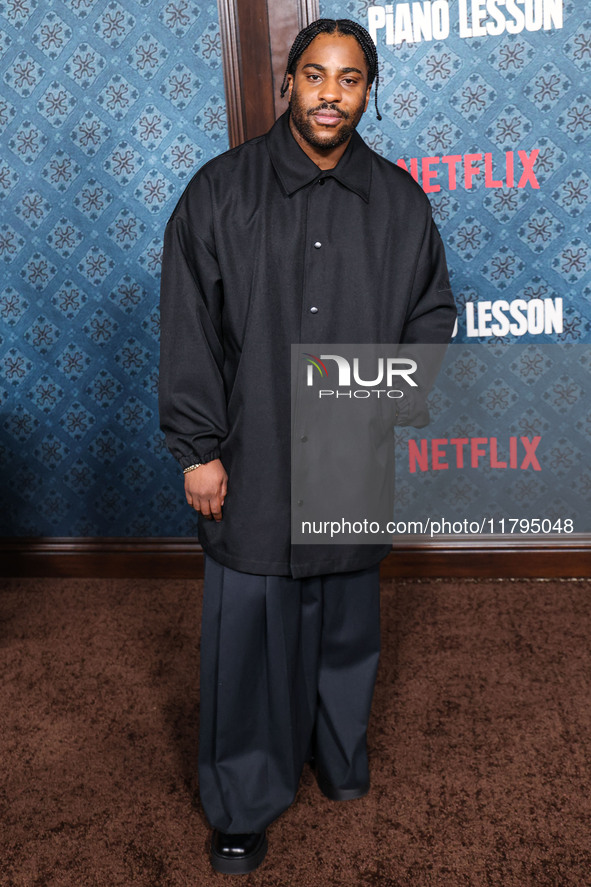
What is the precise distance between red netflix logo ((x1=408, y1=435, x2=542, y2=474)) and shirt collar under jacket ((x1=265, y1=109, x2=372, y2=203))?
1427 millimetres

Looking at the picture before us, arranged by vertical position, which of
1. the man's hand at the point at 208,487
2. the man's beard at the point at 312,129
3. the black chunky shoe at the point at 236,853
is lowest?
the black chunky shoe at the point at 236,853

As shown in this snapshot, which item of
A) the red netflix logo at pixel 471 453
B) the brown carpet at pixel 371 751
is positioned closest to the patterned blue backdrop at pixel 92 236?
the brown carpet at pixel 371 751

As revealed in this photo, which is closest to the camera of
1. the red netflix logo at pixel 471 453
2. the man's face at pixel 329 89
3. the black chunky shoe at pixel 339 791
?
the man's face at pixel 329 89

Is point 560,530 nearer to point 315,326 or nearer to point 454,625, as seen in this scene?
point 454,625

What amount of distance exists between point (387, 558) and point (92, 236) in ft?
5.02

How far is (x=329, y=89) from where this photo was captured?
4.02 ft

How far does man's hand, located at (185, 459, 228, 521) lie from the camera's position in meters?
1.32

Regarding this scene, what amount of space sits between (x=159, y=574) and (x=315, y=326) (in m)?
1.71

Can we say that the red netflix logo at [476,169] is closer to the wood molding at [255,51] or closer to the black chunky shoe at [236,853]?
the wood molding at [255,51]

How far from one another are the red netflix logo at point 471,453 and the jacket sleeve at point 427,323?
1.23 m

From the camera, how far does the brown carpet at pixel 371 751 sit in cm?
143

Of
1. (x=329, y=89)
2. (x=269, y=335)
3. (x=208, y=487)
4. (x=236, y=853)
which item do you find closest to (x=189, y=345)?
(x=269, y=335)

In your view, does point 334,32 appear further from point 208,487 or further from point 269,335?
point 208,487

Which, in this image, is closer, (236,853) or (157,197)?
(236,853)
